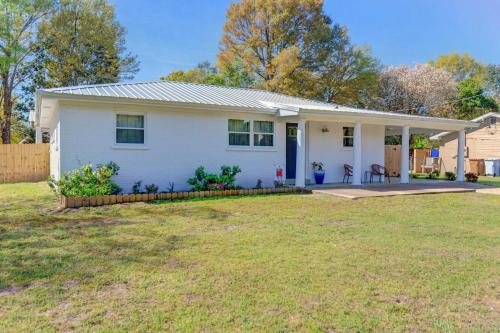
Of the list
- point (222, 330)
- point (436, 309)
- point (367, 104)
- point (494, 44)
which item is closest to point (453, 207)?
point (436, 309)

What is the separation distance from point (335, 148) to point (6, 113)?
2110 cm

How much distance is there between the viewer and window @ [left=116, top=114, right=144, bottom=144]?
10.5 m

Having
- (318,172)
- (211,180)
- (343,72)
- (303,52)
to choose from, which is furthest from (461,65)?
(211,180)

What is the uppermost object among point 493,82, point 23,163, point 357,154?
point 493,82

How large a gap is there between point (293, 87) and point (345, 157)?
1371 cm

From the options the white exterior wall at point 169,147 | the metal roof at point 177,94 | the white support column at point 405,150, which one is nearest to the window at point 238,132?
the white exterior wall at point 169,147

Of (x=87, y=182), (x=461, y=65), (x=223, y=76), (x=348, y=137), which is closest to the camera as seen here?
(x=87, y=182)

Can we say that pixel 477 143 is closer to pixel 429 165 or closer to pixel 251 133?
pixel 429 165

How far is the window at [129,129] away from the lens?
10491 mm

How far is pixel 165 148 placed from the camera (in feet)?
36.2

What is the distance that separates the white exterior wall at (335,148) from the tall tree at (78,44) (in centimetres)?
1828

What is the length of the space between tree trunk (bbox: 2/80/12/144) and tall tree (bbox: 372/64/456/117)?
26.8 metres

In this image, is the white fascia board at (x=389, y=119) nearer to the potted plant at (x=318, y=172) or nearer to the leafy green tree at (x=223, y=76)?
the potted plant at (x=318, y=172)

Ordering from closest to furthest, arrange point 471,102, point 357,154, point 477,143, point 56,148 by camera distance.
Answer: point 56,148
point 357,154
point 477,143
point 471,102
